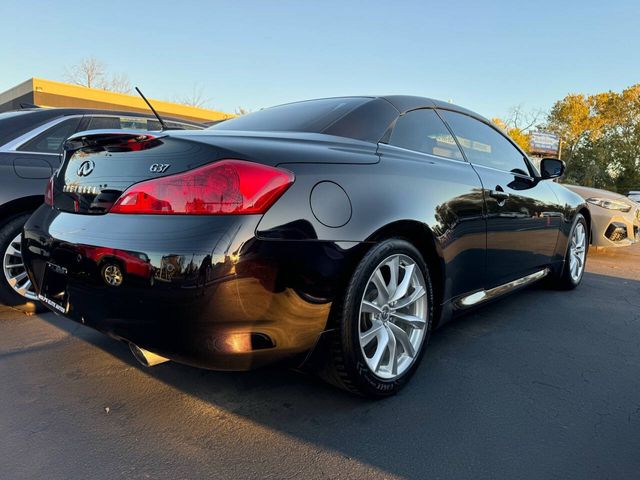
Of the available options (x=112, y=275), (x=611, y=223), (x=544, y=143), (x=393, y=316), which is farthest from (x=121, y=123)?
(x=544, y=143)

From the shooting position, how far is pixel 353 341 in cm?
195

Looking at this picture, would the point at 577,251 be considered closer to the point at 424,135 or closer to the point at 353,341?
the point at 424,135

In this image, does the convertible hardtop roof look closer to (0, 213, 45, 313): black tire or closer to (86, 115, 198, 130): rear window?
(86, 115, 198, 130): rear window

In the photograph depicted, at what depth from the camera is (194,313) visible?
161cm

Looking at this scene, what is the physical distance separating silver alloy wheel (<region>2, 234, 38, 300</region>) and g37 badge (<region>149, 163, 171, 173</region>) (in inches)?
77.9

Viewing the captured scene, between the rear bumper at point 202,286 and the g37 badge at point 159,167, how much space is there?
0.19 m

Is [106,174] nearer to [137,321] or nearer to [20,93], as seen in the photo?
[137,321]

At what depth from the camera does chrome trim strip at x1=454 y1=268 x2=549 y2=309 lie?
276cm

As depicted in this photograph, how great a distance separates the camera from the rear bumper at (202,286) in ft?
5.23

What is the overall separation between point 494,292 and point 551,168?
141 centimetres

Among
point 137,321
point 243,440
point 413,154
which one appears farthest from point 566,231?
point 137,321

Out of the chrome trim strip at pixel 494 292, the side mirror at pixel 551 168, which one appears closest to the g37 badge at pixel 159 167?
the chrome trim strip at pixel 494 292

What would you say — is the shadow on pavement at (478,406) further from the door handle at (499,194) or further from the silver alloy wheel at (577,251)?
the silver alloy wheel at (577,251)

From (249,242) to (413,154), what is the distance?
1.23 metres
